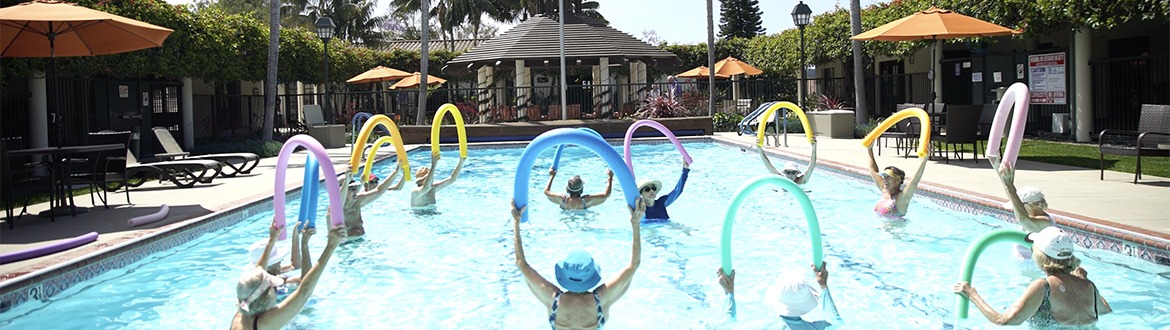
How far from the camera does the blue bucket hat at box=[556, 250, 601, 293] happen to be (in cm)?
435

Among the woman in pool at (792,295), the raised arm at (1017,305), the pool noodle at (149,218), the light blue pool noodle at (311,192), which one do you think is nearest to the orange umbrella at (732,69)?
the pool noodle at (149,218)

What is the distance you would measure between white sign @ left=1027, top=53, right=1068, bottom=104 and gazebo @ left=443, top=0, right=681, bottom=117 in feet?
37.1

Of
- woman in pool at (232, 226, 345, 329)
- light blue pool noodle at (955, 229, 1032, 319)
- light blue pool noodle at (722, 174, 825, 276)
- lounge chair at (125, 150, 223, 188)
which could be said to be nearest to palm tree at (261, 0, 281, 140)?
lounge chair at (125, 150, 223, 188)

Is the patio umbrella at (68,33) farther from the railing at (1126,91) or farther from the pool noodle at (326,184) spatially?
the railing at (1126,91)

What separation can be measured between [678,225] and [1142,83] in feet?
48.1

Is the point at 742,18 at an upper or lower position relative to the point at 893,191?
upper

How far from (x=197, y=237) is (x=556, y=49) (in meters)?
19.8

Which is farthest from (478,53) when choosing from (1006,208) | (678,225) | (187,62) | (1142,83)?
(1006,208)

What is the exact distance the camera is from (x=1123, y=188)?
989 cm

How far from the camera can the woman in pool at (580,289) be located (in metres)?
4.37

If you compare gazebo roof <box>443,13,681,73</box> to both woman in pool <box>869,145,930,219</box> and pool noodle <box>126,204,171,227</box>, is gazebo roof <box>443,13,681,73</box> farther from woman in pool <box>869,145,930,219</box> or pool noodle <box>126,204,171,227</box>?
woman in pool <box>869,145,930,219</box>

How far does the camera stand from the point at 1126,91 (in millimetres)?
18656

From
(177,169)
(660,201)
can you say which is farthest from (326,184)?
(177,169)

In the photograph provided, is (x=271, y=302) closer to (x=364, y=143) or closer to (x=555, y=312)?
(x=555, y=312)
